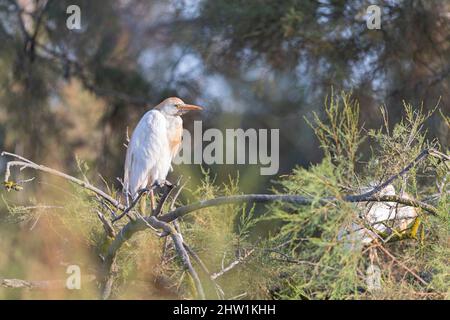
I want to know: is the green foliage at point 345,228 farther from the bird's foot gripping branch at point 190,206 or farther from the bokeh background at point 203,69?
the bokeh background at point 203,69

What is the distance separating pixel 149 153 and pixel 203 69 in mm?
2083

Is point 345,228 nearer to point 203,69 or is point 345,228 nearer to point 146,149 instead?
point 146,149

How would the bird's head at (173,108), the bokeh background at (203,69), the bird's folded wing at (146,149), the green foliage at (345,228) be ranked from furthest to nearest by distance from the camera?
the bokeh background at (203,69), the bird's head at (173,108), the bird's folded wing at (146,149), the green foliage at (345,228)

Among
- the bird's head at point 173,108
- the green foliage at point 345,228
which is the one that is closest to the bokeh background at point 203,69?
the bird's head at point 173,108

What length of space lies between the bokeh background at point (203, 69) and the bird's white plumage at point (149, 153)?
115cm

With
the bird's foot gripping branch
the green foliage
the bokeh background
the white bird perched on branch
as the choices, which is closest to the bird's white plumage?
the white bird perched on branch

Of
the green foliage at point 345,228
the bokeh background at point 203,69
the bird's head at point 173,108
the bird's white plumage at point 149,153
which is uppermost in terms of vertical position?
the bokeh background at point 203,69

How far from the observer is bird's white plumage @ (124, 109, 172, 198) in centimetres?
264

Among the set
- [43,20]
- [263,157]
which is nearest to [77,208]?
[263,157]

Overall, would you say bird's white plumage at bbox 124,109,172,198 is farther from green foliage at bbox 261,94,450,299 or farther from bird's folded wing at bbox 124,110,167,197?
green foliage at bbox 261,94,450,299

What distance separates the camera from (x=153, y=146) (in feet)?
8.67

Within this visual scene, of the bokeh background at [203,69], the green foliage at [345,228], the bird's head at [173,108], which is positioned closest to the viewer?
the green foliage at [345,228]

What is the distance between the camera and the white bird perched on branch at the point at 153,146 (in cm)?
264

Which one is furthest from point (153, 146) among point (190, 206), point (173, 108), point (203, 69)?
point (203, 69)
